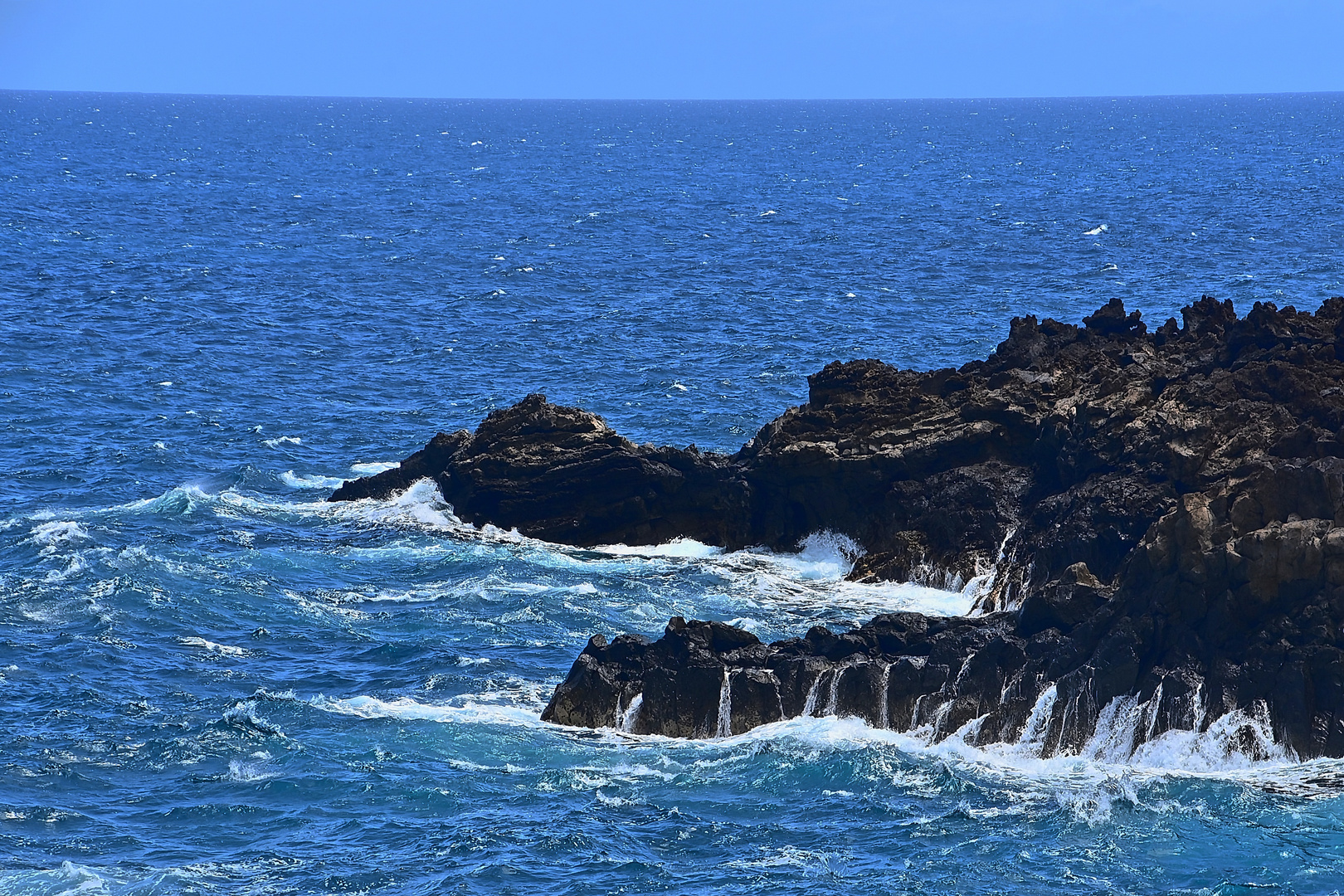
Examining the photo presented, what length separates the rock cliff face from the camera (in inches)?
1458

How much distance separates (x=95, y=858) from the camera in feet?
110

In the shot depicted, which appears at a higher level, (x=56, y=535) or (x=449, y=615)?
(x=56, y=535)

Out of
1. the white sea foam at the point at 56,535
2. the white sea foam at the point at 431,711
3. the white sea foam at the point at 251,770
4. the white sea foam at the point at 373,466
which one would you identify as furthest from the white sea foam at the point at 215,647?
the white sea foam at the point at 373,466

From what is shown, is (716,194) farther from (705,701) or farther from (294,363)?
(705,701)

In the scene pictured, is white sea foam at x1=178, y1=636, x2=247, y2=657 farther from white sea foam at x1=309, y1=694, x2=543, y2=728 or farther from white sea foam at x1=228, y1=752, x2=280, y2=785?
white sea foam at x1=228, y1=752, x2=280, y2=785

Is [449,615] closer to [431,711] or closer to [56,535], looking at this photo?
[431,711]

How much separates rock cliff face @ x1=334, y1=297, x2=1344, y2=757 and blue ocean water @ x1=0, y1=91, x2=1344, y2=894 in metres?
1.03

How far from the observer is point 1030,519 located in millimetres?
48188

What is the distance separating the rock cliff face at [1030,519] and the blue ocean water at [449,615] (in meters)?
1.03

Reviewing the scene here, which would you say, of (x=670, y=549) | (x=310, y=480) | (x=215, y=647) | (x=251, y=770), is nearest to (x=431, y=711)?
(x=251, y=770)

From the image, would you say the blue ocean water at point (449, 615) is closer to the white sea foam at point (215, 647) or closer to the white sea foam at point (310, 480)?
the white sea foam at point (215, 647)

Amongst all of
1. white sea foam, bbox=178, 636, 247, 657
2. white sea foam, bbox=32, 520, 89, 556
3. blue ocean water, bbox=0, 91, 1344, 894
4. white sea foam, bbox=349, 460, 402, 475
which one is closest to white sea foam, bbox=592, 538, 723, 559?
blue ocean water, bbox=0, 91, 1344, 894

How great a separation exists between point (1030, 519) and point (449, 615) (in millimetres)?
16713

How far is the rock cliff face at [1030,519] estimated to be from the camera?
37.0 meters
